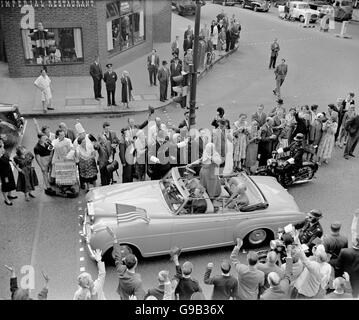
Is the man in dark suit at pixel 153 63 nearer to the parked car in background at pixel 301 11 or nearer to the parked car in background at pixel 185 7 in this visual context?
the parked car in background at pixel 185 7

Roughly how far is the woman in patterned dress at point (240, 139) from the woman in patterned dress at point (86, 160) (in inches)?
132

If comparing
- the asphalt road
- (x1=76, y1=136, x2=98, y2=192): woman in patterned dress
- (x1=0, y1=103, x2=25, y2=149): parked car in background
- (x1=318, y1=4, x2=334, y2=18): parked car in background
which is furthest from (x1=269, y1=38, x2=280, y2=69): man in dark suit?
(x1=318, y1=4, x2=334, y2=18): parked car in background

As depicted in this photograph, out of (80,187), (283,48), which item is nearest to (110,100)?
(80,187)

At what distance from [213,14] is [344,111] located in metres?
19.7

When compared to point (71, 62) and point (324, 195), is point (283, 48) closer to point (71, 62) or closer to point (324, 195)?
point (71, 62)

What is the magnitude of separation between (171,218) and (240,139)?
3520 mm

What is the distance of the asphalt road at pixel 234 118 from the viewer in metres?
8.57

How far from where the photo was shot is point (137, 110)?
15398 mm

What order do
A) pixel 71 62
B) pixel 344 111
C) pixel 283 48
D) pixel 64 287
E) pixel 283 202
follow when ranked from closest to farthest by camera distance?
pixel 64 287
pixel 283 202
pixel 344 111
pixel 71 62
pixel 283 48

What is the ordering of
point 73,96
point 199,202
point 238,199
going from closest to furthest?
point 199,202, point 238,199, point 73,96

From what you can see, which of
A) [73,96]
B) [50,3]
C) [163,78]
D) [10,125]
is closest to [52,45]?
[50,3]

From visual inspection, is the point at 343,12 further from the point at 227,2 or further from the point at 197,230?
the point at 197,230

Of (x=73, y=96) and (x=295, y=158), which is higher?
(x=295, y=158)

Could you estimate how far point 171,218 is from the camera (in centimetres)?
838
